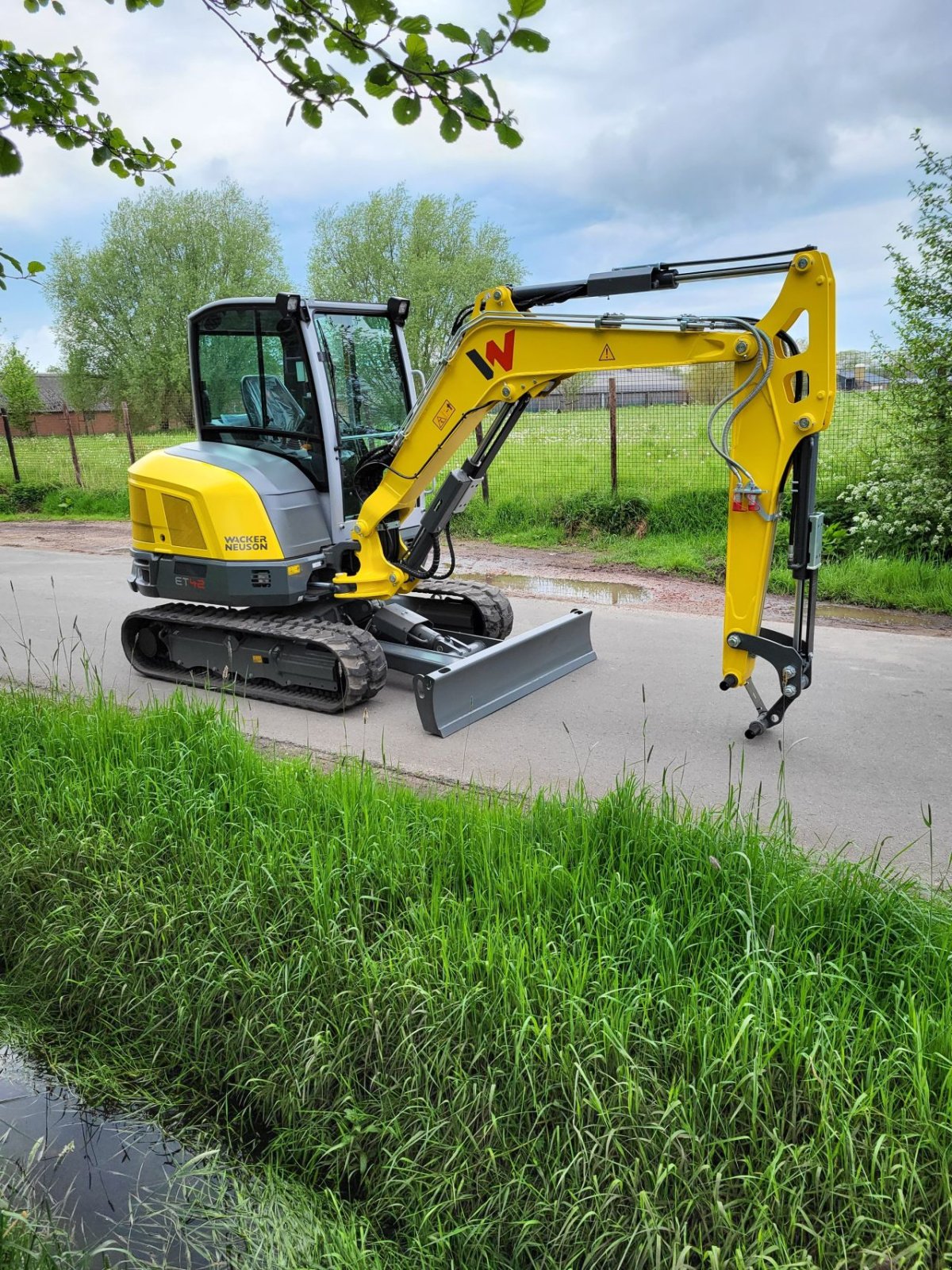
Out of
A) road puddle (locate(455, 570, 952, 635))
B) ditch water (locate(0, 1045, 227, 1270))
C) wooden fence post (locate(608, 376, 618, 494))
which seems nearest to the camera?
ditch water (locate(0, 1045, 227, 1270))

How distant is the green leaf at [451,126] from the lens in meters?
3.28

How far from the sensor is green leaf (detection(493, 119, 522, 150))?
3.19 meters

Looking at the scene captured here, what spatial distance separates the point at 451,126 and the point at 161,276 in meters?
41.4

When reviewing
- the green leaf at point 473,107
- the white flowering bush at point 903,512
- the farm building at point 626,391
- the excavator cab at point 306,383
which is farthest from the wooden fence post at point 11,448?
the green leaf at point 473,107

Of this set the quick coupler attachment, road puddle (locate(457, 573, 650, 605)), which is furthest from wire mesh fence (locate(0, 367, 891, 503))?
the quick coupler attachment

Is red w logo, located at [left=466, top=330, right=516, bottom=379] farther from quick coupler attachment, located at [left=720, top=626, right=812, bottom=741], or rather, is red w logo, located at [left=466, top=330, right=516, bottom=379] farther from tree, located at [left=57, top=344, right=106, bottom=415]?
tree, located at [left=57, top=344, right=106, bottom=415]

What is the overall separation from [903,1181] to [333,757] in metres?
3.61

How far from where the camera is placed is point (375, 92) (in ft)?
10.9

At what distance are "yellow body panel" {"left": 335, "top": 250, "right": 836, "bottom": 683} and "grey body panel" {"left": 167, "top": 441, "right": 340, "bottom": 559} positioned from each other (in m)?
0.48

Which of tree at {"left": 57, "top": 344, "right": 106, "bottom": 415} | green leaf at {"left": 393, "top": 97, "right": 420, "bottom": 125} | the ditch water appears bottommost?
the ditch water

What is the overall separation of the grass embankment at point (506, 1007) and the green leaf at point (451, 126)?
7.69 ft

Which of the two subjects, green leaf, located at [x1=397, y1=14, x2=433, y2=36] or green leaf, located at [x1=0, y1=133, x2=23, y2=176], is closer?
green leaf, located at [x1=397, y1=14, x2=433, y2=36]

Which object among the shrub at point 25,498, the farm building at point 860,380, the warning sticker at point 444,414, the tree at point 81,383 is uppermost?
the tree at point 81,383

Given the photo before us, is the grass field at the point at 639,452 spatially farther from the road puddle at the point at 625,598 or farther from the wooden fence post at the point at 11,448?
the wooden fence post at the point at 11,448
